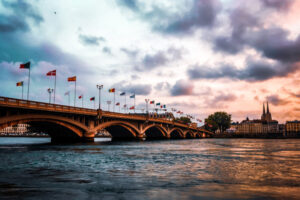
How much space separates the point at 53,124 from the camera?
Answer: 2371 inches

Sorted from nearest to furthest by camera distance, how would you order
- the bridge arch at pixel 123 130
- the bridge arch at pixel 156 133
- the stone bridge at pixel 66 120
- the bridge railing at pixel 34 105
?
the bridge railing at pixel 34 105
the stone bridge at pixel 66 120
the bridge arch at pixel 123 130
the bridge arch at pixel 156 133

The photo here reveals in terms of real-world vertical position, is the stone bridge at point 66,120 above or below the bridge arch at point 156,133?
above

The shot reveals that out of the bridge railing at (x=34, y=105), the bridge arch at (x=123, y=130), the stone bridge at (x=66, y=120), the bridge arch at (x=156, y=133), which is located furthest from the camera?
the bridge arch at (x=156, y=133)

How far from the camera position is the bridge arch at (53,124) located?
154ft

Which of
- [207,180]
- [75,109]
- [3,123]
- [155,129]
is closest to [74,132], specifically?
[75,109]

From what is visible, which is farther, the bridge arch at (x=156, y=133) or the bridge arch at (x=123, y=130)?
the bridge arch at (x=156, y=133)

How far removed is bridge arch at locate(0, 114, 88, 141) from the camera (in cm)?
4684

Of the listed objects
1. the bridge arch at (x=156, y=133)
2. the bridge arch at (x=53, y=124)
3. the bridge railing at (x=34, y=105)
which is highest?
the bridge railing at (x=34, y=105)

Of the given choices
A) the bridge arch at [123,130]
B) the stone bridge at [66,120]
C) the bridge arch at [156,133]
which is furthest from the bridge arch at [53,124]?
the bridge arch at [156,133]

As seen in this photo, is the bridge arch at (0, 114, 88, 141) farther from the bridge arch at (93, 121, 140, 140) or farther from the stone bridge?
the bridge arch at (93, 121, 140, 140)

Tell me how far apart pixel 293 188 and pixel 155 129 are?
4917 inches

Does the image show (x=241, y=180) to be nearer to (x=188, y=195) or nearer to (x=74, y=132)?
(x=188, y=195)

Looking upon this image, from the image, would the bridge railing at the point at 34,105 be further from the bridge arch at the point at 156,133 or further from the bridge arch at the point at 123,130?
the bridge arch at the point at 156,133

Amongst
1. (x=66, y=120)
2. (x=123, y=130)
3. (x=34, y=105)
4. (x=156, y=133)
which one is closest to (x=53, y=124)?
(x=66, y=120)
